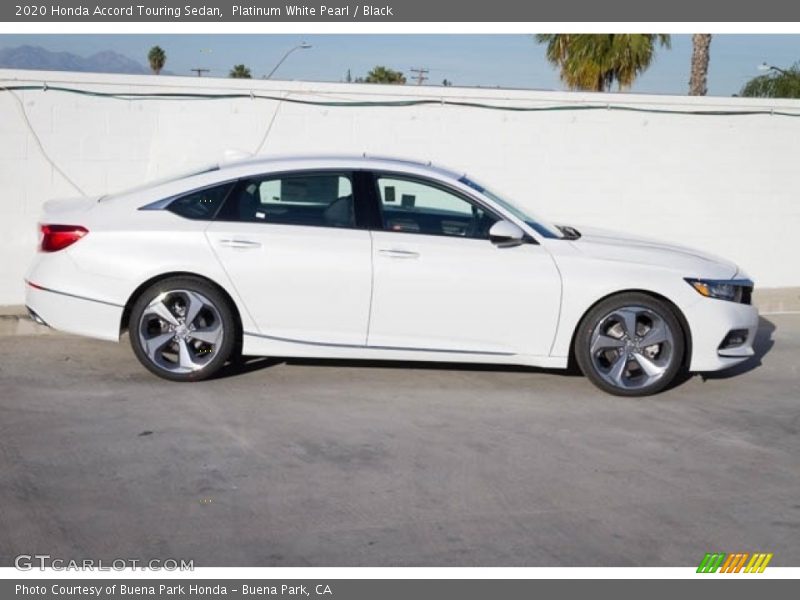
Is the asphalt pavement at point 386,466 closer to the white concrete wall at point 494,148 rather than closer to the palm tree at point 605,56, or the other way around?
the white concrete wall at point 494,148

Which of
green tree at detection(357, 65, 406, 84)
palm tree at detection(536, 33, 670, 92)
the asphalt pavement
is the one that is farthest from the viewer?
green tree at detection(357, 65, 406, 84)

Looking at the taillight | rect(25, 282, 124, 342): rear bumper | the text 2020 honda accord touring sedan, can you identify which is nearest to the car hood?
the text 2020 honda accord touring sedan

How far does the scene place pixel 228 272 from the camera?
24.8 feet

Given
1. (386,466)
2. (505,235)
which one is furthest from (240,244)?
(386,466)

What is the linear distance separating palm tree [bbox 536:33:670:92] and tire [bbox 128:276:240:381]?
17.2 meters

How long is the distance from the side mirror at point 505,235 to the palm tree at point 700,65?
14954mm

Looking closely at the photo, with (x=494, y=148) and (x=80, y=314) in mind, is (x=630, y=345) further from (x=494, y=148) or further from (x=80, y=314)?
(x=494, y=148)

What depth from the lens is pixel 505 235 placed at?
762 centimetres

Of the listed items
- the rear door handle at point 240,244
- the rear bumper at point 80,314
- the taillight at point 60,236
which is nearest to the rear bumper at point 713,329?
the rear door handle at point 240,244

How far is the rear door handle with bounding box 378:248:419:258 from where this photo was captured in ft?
24.9

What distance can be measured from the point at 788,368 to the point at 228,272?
4.57m

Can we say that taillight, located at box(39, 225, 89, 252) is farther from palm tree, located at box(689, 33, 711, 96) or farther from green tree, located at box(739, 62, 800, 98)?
green tree, located at box(739, 62, 800, 98)

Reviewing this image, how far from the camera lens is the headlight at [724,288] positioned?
777 centimetres
